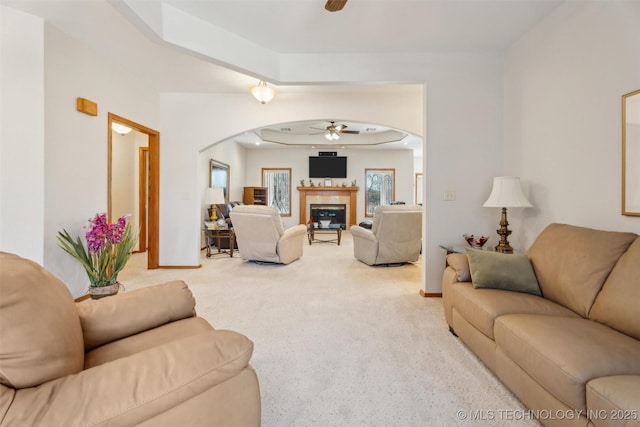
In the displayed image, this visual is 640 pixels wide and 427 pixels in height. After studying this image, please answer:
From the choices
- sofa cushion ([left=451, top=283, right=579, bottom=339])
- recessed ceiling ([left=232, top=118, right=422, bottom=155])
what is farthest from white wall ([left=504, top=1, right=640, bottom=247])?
recessed ceiling ([left=232, top=118, right=422, bottom=155])

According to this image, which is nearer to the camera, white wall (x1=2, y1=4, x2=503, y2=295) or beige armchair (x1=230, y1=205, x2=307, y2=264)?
white wall (x1=2, y1=4, x2=503, y2=295)

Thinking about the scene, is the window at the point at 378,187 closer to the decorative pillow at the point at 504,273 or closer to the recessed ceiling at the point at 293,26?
the recessed ceiling at the point at 293,26

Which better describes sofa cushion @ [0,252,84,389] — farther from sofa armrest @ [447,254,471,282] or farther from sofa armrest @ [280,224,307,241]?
sofa armrest @ [280,224,307,241]

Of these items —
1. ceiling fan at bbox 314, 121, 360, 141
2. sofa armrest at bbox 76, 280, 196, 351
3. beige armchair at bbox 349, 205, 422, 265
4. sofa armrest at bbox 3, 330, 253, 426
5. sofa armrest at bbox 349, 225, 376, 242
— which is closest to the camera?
sofa armrest at bbox 3, 330, 253, 426

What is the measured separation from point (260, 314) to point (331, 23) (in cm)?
280

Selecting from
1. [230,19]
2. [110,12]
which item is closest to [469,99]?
[230,19]

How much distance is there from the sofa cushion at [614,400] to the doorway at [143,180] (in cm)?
451

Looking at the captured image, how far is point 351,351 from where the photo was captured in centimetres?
221

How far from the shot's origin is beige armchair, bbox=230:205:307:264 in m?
4.73

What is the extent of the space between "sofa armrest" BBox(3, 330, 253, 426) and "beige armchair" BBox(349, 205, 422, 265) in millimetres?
3853

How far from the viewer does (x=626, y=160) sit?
2.02m

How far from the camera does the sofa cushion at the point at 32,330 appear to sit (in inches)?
32.0

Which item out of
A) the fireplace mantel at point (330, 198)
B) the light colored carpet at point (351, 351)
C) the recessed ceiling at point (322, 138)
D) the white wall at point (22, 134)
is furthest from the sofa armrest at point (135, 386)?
the fireplace mantel at point (330, 198)

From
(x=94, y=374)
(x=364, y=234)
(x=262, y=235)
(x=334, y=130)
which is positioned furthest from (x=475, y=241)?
(x=334, y=130)
